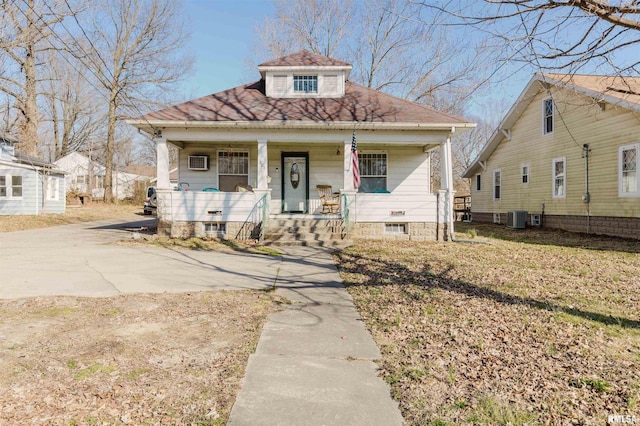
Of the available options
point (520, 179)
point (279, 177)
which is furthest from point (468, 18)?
point (520, 179)

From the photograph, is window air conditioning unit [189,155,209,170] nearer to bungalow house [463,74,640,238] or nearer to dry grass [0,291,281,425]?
dry grass [0,291,281,425]

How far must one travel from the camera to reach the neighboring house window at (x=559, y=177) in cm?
1501

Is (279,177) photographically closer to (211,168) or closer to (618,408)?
(211,168)

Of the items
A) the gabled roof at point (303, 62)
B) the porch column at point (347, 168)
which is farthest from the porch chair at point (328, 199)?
the gabled roof at point (303, 62)

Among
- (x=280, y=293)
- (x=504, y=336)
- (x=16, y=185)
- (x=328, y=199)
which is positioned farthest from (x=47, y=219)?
(x=504, y=336)

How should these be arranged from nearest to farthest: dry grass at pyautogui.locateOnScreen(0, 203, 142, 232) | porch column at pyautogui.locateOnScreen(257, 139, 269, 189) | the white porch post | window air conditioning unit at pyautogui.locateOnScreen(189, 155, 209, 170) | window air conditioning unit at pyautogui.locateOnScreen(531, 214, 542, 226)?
porch column at pyautogui.locateOnScreen(257, 139, 269, 189) → the white porch post → window air conditioning unit at pyautogui.locateOnScreen(189, 155, 209, 170) → dry grass at pyautogui.locateOnScreen(0, 203, 142, 232) → window air conditioning unit at pyautogui.locateOnScreen(531, 214, 542, 226)

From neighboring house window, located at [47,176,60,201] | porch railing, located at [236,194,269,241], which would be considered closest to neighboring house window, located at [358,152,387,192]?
porch railing, located at [236,194,269,241]

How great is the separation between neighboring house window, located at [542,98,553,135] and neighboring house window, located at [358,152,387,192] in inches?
314

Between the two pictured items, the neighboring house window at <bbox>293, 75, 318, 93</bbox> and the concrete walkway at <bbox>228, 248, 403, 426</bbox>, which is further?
the neighboring house window at <bbox>293, 75, 318, 93</bbox>

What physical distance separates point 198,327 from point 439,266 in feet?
16.4

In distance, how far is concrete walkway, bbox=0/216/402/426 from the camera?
98.0 inches

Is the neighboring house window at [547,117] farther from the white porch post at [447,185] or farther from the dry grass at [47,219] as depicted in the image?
the dry grass at [47,219]

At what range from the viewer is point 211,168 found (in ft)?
43.2

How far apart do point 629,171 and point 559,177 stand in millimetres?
3125
